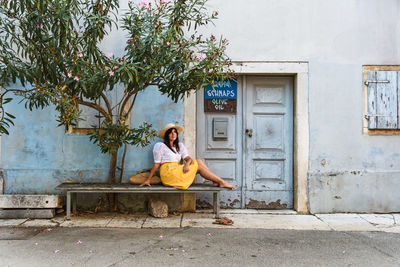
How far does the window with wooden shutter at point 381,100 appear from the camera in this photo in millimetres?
6070

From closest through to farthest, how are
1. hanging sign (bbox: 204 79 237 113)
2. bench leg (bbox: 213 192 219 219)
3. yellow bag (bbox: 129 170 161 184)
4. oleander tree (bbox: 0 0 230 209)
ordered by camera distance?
oleander tree (bbox: 0 0 230 209) → bench leg (bbox: 213 192 219 219) → yellow bag (bbox: 129 170 161 184) → hanging sign (bbox: 204 79 237 113)

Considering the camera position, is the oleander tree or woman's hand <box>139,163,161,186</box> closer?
the oleander tree

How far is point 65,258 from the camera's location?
13.0 ft

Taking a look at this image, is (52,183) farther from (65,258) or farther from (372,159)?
(372,159)

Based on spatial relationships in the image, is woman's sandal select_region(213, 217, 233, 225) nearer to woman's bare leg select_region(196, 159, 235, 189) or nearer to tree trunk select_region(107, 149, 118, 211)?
woman's bare leg select_region(196, 159, 235, 189)

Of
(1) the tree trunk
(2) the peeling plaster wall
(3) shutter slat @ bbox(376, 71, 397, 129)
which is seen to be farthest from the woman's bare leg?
(3) shutter slat @ bbox(376, 71, 397, 129)

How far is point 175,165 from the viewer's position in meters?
5.59

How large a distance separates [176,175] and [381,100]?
3510mm

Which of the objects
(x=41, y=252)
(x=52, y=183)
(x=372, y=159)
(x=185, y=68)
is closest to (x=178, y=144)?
(x=185, y=68)

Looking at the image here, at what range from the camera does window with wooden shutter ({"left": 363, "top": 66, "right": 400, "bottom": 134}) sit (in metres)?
6.07

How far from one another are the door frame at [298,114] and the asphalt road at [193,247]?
114 cm

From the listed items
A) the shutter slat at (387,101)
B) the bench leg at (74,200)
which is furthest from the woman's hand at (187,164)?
the shutter slat at (387,101)

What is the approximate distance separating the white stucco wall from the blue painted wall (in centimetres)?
235

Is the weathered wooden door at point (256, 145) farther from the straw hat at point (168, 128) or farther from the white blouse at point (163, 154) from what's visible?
the white blouse at point (163, 154)
